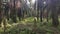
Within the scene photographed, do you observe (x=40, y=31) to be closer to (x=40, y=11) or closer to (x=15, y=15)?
(x=40, y=11)

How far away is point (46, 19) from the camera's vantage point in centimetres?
885

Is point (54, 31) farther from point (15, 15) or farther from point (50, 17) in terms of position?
point (15, 15)

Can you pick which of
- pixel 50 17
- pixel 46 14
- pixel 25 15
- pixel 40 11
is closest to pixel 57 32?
pixel 50 17

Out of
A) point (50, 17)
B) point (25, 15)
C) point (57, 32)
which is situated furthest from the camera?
point (25, 15)

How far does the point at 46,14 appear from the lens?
8555 millimetres

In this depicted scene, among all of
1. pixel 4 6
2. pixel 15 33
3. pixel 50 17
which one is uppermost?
pixel 4 6

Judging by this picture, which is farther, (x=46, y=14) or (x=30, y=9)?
(x=30, y=9)

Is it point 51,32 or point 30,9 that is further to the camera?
point 30,9

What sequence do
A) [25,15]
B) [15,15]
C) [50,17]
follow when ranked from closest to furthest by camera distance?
[50,17]
[15,15]
[25,15]

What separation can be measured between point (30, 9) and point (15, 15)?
6.47ft

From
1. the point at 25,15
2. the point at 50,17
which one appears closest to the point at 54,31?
the point at 50,17

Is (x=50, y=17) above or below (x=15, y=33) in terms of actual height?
above

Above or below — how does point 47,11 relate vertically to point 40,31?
above

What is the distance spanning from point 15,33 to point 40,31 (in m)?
1.21
